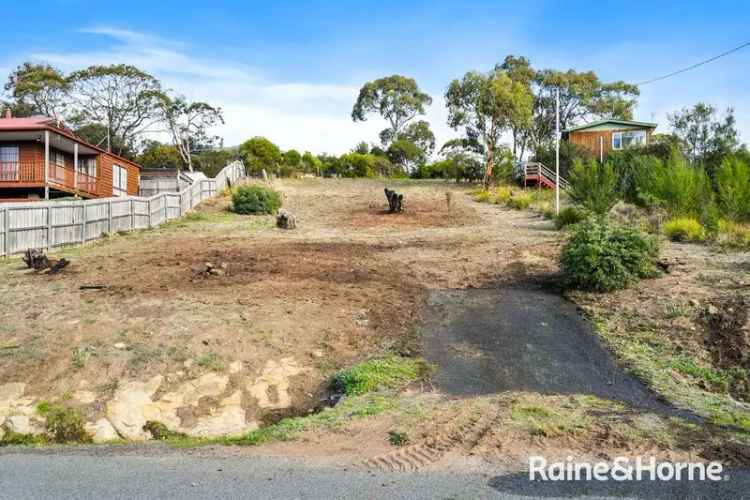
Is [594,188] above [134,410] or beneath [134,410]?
above

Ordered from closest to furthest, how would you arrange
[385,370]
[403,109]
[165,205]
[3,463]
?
[3,463] < [385,370] < [165,205] < [403,109]

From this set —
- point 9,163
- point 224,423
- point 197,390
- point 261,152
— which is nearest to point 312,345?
point 197,390

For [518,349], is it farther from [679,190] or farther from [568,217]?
[568,217]

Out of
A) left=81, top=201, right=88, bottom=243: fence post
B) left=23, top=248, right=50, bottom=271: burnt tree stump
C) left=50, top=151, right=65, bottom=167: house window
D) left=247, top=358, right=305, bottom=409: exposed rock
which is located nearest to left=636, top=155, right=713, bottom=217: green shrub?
left=247, top=358, right=305, bottom=409: exposed rock

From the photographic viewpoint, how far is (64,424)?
8.43 m

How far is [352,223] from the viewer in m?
27.6

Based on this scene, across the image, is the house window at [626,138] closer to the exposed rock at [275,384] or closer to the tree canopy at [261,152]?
the tree canopy at [261,152]

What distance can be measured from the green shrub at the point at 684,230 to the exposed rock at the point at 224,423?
13.6 meters

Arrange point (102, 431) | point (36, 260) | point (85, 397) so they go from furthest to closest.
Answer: point (36, 260) < point (85, 397) < point (102, 431)

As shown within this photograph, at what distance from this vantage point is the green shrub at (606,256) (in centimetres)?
1298

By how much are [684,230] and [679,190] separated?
7.32 ft

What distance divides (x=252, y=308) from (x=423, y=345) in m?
3.35

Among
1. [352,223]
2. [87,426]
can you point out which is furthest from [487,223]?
[87,426]

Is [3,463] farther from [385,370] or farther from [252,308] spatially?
[252,308]
